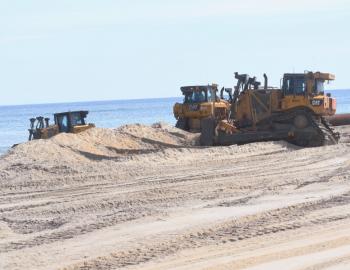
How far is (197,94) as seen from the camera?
28.1 m

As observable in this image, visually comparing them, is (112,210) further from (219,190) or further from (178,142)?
(178,142)

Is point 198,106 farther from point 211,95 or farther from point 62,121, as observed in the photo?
point 62,121

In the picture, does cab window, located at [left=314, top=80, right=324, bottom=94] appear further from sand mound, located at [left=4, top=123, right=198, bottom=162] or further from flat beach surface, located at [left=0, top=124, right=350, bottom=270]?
sand mound, located at [left=4, top=123, right=198, bottom=162]

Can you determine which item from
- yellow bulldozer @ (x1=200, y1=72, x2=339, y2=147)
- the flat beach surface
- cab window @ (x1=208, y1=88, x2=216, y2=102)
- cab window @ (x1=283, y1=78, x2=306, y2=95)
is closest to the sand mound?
the flat beach surface

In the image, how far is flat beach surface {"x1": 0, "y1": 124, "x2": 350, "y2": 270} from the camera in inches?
349

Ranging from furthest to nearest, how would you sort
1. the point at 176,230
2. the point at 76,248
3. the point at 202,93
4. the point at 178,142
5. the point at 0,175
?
the point at 202,93
the point at 178,142
the point at 0,175
the point at 176,230
the point at 76,248

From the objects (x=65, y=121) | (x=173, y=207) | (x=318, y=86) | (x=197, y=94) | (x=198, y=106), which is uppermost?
(x=318, y=86)

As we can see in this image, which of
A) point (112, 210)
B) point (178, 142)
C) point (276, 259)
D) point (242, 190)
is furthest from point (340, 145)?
point (276, 259)

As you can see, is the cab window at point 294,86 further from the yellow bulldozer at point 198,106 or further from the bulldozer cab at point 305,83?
the yellow bulldozer at point 198,106

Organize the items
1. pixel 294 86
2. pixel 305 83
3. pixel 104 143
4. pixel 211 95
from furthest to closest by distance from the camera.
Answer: pixel 211 95 < pixel 294 86 < pixel 305 83 < pixel 104 143

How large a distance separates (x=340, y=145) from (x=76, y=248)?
15.3 meters

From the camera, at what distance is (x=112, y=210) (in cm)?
1256

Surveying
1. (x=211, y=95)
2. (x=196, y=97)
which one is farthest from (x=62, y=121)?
(x=211, y=95)

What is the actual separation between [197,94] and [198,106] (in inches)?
24.0
